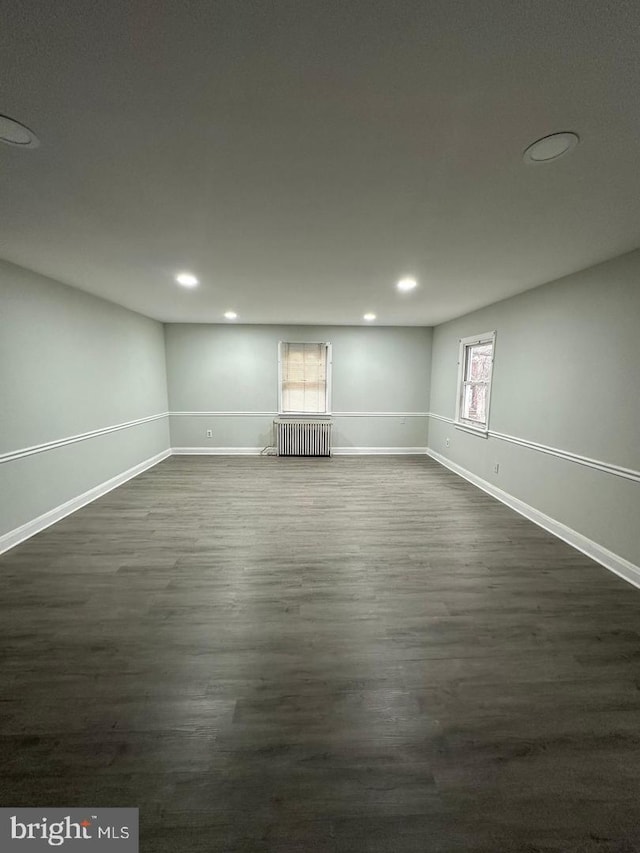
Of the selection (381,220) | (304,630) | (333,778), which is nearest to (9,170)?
(381,220)

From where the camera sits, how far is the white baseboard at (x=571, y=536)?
2.49 metres

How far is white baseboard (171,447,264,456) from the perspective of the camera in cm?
625

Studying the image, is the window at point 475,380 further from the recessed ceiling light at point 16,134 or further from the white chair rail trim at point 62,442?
the white chair rail trim at point 62,442

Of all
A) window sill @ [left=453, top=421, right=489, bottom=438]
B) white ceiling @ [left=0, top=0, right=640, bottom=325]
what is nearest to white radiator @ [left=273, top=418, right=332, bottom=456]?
window sill @ [left=453, top=421, right=489, bottom=438]

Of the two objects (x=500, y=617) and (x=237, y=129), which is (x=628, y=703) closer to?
(x=500, y=617)

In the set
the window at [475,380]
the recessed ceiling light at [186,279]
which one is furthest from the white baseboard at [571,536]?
the recessed ceiling light at [186,279]

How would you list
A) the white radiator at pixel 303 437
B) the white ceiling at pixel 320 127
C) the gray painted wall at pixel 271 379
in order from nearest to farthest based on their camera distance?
1. the white ceiling at pixel 320 127
2. the gray painted wall at pixel 271 379
3. the white radiator at pixel 303 437

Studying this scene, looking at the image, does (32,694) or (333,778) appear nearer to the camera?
(333,778)

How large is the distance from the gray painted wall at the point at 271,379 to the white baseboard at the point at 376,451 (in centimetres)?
9

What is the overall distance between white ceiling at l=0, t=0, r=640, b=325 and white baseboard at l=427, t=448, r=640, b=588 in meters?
2.40

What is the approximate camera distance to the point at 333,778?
1.23 m

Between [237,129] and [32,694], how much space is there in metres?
2.67

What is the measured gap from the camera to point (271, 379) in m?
6.15

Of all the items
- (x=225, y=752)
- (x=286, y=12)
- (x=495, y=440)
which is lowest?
(x=225, y=752)
